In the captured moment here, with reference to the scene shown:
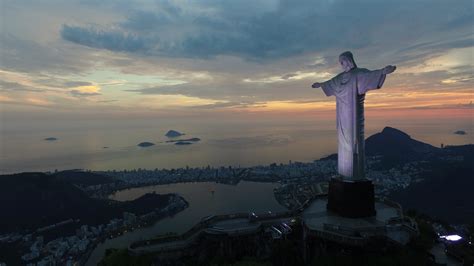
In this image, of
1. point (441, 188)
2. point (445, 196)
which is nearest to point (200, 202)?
point (445, 196)

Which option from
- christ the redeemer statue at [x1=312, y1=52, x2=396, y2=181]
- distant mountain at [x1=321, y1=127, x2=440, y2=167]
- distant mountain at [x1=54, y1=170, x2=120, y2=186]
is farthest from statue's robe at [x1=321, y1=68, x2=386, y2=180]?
distant mountain at [x1=321, y1=127, x2=440, y2=167]

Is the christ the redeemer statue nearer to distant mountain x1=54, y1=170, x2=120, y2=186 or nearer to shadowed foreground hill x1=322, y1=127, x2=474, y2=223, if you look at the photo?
shadowed foreground hill x1=322, y1=127, x2=474, y2=223

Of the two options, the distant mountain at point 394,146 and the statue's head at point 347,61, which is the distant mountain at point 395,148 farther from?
the statue's head at point 347,61

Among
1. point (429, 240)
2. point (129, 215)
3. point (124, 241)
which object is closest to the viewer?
point (429, 240)

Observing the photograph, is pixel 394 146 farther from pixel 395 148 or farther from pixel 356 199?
pixel 356 199

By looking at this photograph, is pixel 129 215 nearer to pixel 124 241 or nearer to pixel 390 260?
pixel 124 241

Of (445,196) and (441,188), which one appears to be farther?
(441,188)

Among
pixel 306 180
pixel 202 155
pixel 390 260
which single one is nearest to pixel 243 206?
pixel 306 180
